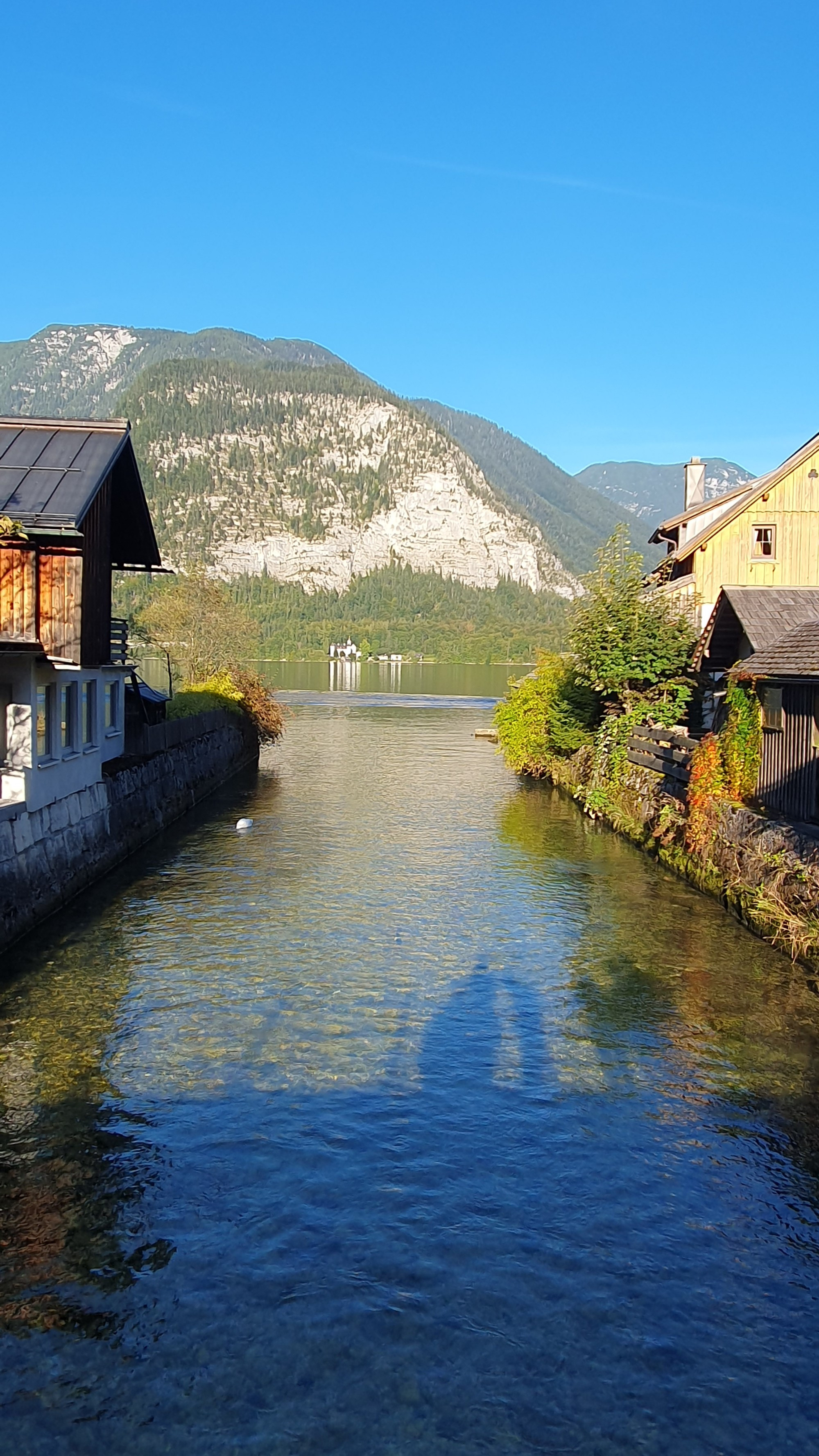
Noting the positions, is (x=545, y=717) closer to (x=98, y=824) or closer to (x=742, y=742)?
(x=742, y=742)

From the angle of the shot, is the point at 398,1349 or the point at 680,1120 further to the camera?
the point at 680,1120

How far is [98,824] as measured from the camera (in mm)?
26406

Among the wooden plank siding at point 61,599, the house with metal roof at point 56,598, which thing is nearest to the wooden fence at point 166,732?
the house with metal roof at point 56,598

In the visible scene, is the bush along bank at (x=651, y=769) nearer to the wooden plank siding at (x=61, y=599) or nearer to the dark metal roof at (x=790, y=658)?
the dark metal roof at (x=790, y=658)

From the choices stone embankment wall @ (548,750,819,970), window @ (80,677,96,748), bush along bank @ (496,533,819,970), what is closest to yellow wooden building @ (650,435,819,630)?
bush along bank @ (496,533,819,970)

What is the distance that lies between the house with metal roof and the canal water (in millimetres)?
3430

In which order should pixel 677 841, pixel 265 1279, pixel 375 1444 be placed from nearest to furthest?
1. pixel 375 1444
2. pixel 265 1279
3. pixel 677 841

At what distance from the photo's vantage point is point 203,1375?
858 cm

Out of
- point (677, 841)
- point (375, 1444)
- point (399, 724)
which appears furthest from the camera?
point (399, 724)

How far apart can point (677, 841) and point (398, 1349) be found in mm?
20799

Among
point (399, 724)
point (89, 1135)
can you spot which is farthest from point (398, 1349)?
point (399, 724)

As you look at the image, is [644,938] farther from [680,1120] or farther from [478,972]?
[680,1120]

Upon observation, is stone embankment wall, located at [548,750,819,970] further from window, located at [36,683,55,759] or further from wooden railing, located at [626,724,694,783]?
window, located at [36,683,55,759]

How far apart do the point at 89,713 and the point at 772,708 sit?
15.8m
